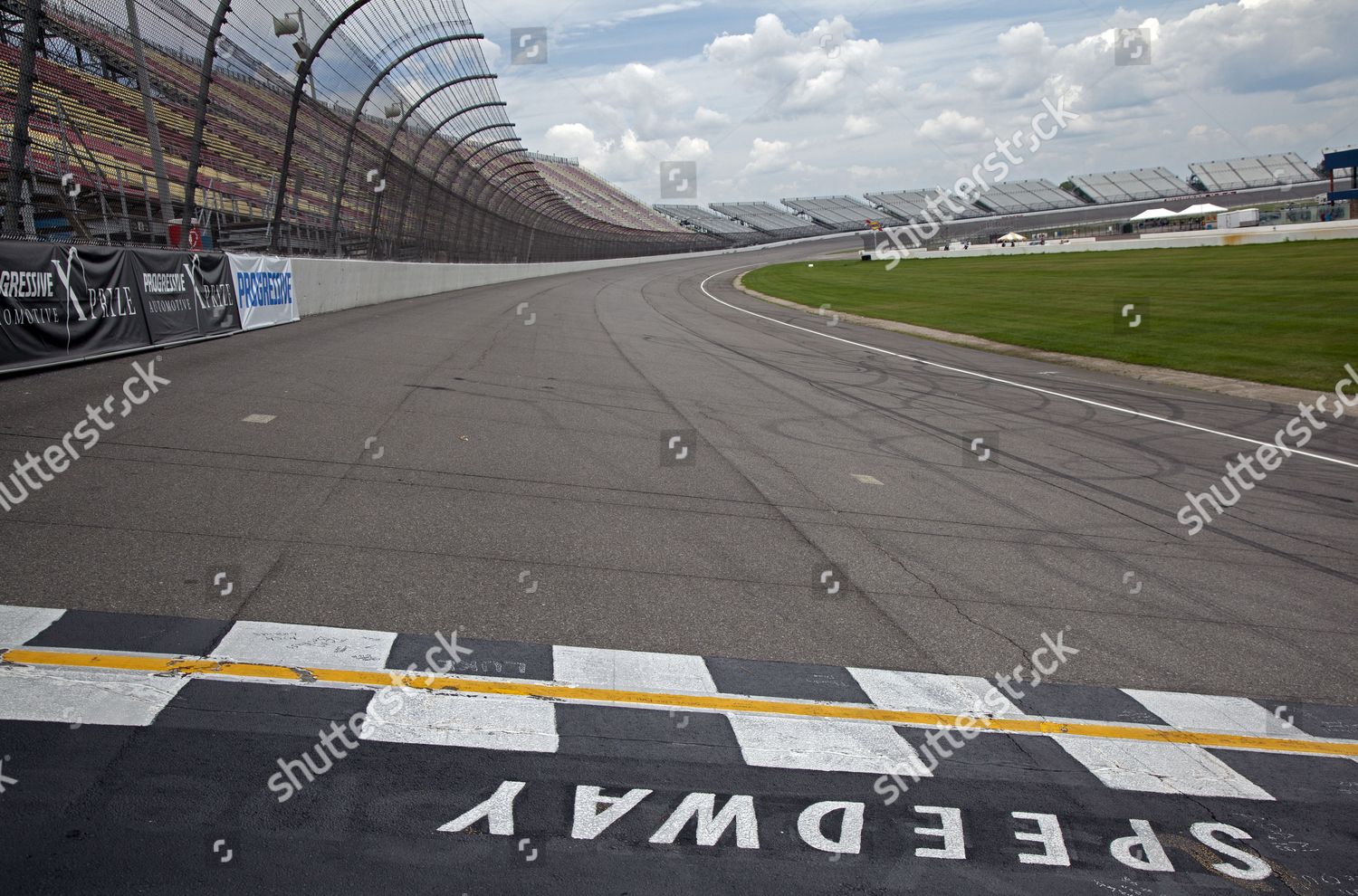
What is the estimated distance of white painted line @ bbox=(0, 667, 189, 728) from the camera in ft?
12.7

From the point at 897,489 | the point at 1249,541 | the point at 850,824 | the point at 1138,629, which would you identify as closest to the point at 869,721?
the point at 850,824

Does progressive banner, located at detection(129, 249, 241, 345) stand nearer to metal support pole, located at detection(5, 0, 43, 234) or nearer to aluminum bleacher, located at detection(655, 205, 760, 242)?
metal support pole, located at detection(5, 0, 43, 234)

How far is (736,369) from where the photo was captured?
54.2ft

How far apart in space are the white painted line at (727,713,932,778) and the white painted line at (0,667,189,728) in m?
2.43

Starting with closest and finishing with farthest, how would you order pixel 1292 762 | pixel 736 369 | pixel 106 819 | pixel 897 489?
pixel 106 819 → pixel 1292 762 → pixel 897 489 → pixel 736 369

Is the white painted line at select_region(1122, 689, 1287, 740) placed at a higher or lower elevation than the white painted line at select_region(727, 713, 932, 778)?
lower

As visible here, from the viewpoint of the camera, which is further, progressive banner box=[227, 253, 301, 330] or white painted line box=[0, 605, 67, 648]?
progressive banner box=[227, 253, 301, 330]

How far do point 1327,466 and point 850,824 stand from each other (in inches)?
373

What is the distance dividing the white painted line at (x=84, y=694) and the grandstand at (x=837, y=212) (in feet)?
460

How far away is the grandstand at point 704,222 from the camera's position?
456ft

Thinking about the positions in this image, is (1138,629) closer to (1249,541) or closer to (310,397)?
(1249,541)

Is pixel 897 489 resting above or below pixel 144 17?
below

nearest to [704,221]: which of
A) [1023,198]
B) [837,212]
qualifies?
Answer: [837,212]

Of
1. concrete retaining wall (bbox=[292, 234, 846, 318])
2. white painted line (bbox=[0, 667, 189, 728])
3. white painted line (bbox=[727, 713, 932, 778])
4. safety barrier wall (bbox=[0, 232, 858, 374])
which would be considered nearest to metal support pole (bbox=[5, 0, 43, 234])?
safety barrier wall (bbox=[0, 232, 858, 374])
